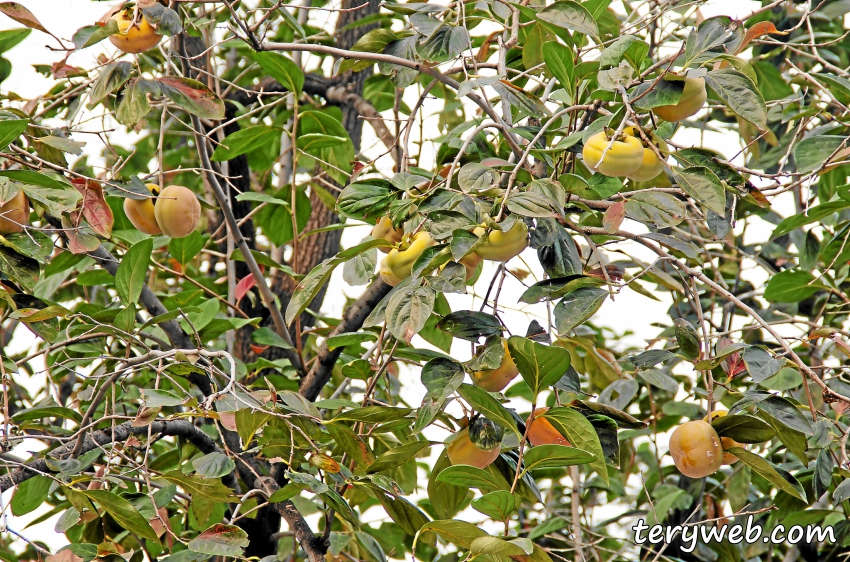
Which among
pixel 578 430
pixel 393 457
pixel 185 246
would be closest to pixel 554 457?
pixel 578 430

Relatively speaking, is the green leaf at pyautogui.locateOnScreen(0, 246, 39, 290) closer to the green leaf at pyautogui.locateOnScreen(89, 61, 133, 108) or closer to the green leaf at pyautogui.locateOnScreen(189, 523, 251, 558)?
the green leaf at pyautogui.locateOnScreen(89, 61, 133, 108)

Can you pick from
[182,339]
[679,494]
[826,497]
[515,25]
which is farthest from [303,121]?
[826,497]

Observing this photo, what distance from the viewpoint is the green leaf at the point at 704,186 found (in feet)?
2.85

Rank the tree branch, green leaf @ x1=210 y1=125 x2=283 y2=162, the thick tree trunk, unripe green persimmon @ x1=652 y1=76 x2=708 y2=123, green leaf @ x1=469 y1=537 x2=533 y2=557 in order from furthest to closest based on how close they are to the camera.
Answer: the thick tree trunk
green leaf @ x1=210 y1=125 x2=283 y2=162
the tree branch
unripe green persimmon @ x1=652 y1=76 x2=708 y2=123
green leaf @ x1=469 y1=537 x2=533 y2=557

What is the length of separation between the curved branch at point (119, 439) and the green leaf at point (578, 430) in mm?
544

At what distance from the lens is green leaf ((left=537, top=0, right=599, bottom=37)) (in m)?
0.97

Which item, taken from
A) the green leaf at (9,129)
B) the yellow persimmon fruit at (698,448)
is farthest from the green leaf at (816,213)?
the green leaf at (9,129)

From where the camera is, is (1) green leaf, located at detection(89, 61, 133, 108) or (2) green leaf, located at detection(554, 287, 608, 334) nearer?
(2) green leaf, located at detection(554, 287, 608, 334)

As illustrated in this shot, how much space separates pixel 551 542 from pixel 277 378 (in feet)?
2.64

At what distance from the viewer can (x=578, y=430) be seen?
0.90 metres

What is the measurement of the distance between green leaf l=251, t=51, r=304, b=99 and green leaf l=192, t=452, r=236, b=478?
0.63 meters

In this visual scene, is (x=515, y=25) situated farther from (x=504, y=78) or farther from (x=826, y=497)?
(x=826, y=497)

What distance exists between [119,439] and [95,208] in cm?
35

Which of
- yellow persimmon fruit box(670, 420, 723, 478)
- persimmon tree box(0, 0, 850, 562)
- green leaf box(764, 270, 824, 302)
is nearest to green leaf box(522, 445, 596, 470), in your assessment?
persimmon tree box(0, 0, 850, 562)
